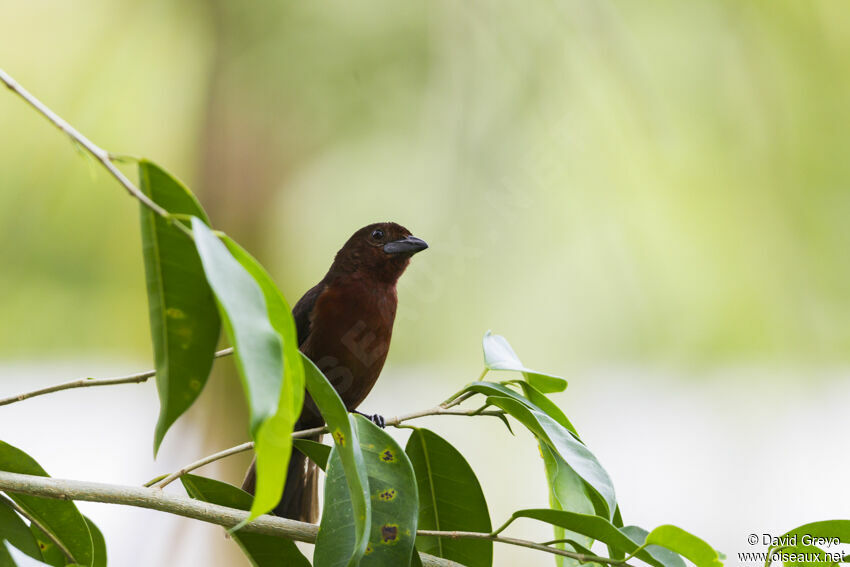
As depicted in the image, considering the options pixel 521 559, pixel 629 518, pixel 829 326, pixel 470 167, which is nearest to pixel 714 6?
pixel 470 167

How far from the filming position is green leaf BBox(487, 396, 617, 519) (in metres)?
0.70

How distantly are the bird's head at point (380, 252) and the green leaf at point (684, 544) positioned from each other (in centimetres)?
80

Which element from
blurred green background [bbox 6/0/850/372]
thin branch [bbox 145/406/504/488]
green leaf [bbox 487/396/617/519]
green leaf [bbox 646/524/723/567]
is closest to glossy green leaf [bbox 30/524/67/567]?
thin branch [bbox 145/406/504/488]

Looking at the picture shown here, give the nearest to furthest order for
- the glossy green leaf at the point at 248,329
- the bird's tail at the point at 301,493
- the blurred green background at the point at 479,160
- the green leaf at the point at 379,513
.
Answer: the glossy green leaf at the point at 248,329, the green leaf at the point at 379,513, the bird's tail at the point at 301,493, the blurred green background at the point at 479,160

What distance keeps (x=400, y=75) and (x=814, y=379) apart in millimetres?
1729

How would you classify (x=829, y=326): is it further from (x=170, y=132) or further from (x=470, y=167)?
(x=170, y=132)

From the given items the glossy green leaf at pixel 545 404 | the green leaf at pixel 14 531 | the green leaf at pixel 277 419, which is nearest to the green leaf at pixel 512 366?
the glossy green leaf at pixel 545 404

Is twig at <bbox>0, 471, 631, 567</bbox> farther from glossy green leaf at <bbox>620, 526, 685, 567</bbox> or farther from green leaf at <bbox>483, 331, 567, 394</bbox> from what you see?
green leaf at <bbox>483, 331, 567, 394</bbox>

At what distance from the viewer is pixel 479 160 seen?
2318 mm

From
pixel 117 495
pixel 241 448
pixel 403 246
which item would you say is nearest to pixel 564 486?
pixel 241 448

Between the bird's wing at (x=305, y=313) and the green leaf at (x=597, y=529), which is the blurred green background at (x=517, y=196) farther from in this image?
the green leaf at (x=597, y=529)

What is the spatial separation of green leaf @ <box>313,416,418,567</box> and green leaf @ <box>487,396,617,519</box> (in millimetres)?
127

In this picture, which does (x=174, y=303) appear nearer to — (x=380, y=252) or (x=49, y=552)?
(x=49, y=552)

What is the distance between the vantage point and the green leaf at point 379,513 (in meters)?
0.63
